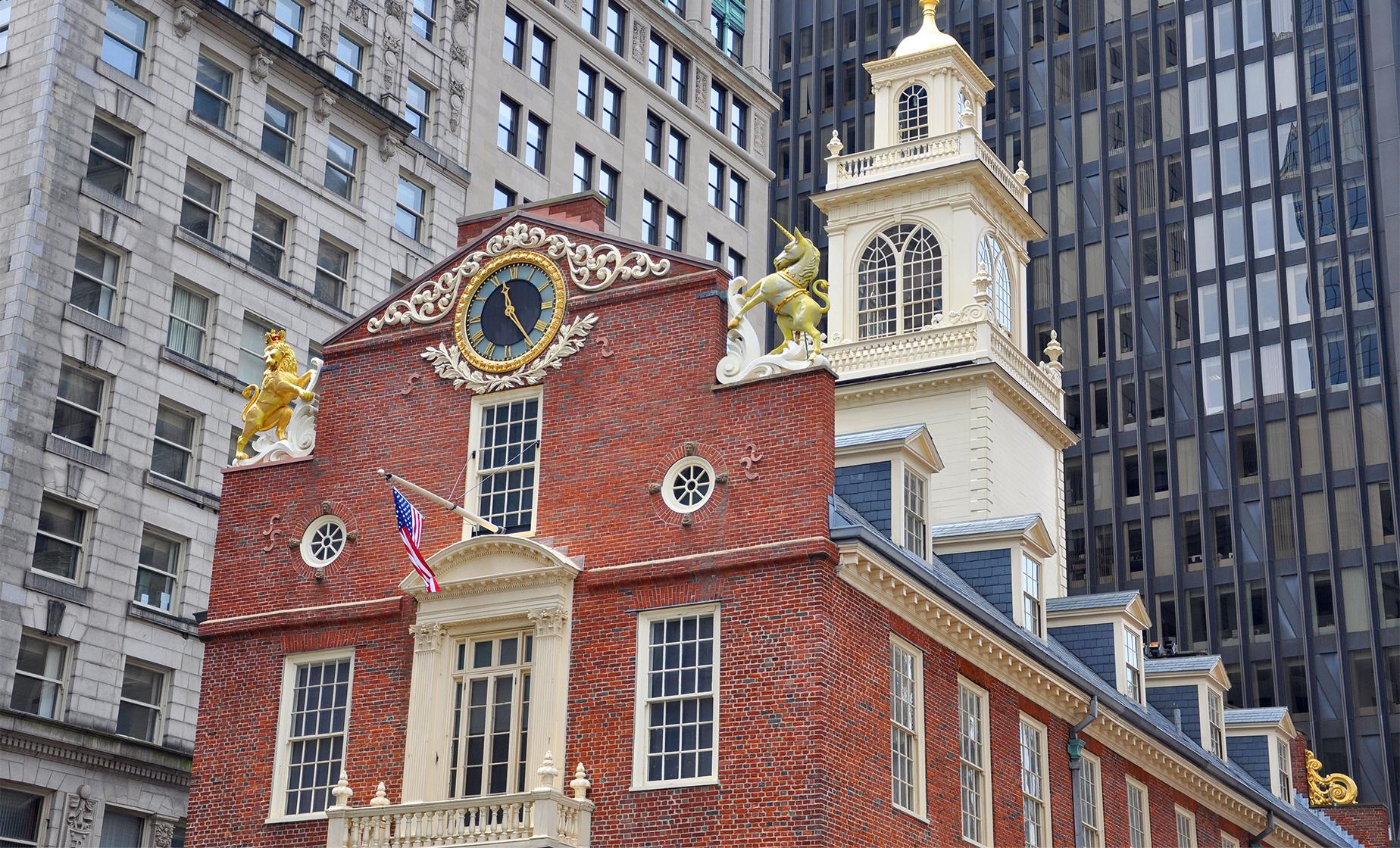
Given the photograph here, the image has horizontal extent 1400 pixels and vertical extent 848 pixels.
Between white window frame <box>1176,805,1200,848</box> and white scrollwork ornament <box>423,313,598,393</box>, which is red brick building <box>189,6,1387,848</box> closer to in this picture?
white scrollwork ornament <box>423,313,598,393</box>

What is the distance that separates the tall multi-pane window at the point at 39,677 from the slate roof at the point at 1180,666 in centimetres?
2670

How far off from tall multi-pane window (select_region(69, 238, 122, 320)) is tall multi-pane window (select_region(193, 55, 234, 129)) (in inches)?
229

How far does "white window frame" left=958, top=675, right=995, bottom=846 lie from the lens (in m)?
32.4

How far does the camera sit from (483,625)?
1225 inches

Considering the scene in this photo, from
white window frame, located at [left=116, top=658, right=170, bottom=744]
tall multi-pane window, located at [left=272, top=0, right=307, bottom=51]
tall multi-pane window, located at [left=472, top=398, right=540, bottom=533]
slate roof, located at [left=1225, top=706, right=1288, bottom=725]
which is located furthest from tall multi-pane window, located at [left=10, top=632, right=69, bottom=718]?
slate roof, located at [left=1225, top=706, right=1288, bottom=725]

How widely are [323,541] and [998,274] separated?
69.0 ft

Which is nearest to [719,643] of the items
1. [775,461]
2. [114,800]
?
[775,461]

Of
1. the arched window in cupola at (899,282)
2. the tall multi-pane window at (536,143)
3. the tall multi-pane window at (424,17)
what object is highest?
the tall multi-pane window at (424,17)

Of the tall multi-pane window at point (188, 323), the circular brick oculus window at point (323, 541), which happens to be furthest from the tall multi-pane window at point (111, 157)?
the circular brick oculus window at point (323, 541)

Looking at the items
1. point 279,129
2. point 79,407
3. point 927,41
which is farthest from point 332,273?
point 927,41

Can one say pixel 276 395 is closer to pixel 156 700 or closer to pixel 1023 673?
pixel 1023 673

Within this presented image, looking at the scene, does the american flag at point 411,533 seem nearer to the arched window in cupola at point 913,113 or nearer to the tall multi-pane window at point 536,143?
the arched window in cupola at point 913,113

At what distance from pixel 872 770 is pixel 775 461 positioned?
513 cm

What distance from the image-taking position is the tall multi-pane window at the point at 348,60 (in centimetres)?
5756
